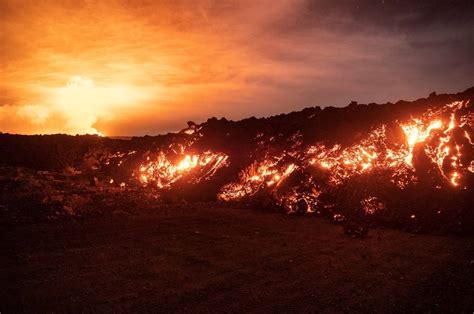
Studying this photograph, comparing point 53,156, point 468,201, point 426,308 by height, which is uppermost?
point 53,156

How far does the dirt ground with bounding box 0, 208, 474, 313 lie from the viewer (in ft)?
20.4

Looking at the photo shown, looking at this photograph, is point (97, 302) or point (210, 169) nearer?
point (97, 302)

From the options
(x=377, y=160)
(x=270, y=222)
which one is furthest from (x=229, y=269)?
(x=377, y=160)

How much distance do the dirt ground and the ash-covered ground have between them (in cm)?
4

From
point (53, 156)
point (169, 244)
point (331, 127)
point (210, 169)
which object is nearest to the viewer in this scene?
point (169, 244)

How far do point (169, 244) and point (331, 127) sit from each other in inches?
385

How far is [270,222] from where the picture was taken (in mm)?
12445

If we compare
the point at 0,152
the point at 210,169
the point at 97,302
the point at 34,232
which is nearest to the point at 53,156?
the point at 0,152

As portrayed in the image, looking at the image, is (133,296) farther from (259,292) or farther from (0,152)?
(0,152)

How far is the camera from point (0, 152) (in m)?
29.2

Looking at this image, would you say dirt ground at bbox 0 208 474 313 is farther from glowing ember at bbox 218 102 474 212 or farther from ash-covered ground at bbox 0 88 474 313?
glowing ember at bbox 218 102 474 212

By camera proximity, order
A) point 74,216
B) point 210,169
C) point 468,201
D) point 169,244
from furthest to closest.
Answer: point 210,169, point 74,216, point 468,201, point 169,244

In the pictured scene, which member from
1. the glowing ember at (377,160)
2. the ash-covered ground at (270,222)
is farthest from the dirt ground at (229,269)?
the glowing ember at (377,160)

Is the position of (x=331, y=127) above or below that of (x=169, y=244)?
above
